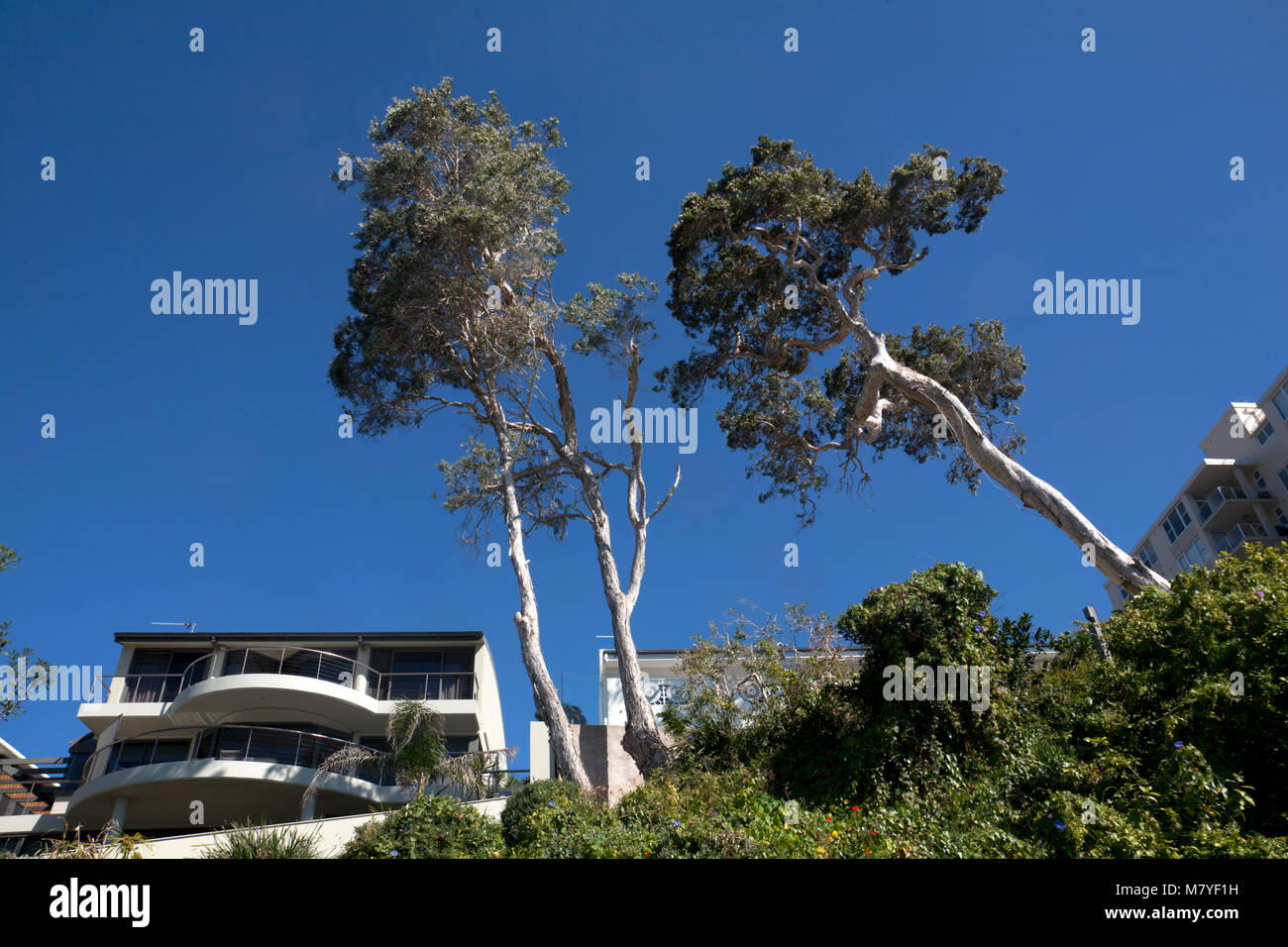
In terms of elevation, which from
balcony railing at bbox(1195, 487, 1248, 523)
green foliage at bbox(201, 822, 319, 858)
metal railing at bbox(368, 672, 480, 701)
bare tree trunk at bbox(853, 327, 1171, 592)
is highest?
balcony railing at bbox(1195, 487, 1248, 523)

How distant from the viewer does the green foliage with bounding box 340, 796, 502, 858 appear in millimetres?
9805

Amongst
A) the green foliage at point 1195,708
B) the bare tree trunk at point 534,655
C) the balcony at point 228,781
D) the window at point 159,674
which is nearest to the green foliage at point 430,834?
the bare tree trunk at point 534,655

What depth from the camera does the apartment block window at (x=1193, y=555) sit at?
41.9 m

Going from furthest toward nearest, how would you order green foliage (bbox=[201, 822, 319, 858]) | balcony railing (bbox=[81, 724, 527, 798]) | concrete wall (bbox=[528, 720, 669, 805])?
1. balcony railing (bbox=[81, 724, 527, 798])
2. concrete wall (bbox=[528, 720, 669, 805])
3. green foliage (bbox=[201, 822, 319, 858])

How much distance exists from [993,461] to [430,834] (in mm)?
12183

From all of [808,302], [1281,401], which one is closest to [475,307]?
[808,302]

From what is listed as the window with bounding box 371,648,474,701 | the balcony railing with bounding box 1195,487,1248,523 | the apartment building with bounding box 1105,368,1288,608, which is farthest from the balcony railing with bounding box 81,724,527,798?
the balcony railing with bounding box 1195,487,1248,523

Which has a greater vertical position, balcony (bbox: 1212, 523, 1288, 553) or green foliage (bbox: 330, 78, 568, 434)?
green foliage (bbox: 330, 78, 568, 434)

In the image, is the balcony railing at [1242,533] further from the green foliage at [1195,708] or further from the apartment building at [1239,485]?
the green foliage at [1195,708]

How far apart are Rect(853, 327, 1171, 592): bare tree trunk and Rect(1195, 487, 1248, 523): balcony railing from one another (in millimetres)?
30535

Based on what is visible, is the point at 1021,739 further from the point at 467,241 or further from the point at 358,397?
the point at 358,397

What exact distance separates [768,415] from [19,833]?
25.3 meters

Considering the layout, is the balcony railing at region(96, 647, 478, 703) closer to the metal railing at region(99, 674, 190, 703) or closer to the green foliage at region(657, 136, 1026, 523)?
the metal railing at region(99, 674, 190, 703)
